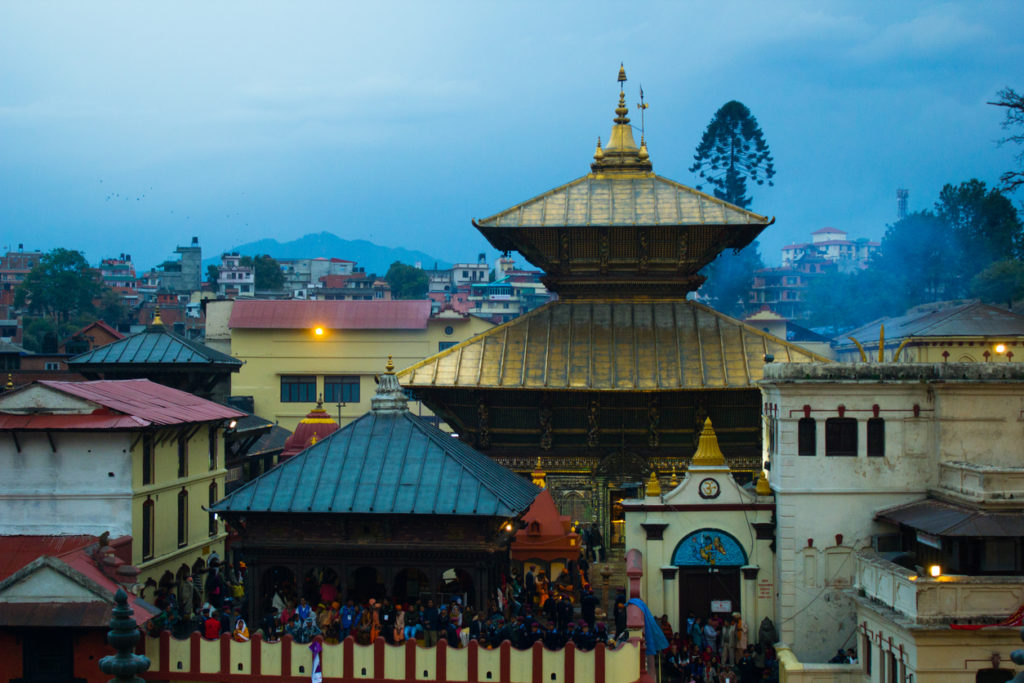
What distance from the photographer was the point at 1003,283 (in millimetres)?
75312

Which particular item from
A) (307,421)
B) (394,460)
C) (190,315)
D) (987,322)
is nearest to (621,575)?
(394,460)

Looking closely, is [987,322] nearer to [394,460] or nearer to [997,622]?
[997,622]

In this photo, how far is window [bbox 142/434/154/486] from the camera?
32.2 metres

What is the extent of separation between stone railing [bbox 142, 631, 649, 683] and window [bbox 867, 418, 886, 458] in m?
9.07

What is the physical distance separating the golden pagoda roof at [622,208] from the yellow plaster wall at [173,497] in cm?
1128

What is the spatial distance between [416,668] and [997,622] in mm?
12023

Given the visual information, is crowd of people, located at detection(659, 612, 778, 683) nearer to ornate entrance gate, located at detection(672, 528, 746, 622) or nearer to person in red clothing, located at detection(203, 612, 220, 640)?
ornate entrance gate, located at detection(672, 528, 746, 622)

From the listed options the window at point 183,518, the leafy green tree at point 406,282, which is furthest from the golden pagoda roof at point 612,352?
the leafy green tree at point 406,282

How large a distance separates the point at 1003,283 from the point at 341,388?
136ft

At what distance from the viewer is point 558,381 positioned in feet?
116

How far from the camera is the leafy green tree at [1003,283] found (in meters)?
74.6

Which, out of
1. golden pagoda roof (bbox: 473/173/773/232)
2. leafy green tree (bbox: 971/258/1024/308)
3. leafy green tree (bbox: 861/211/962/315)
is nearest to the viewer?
golden pagoda roof (bbox: 473/173/773/232)

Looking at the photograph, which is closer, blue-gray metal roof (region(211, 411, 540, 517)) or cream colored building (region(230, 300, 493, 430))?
blue-gray metal roof (region(211, 411, 540, 517))

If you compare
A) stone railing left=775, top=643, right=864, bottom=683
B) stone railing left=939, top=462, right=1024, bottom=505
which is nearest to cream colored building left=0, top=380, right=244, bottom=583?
stone railing left=775, top=643, right=864, bottom=683
